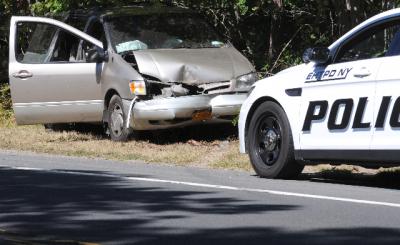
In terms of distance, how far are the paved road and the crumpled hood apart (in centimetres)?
345

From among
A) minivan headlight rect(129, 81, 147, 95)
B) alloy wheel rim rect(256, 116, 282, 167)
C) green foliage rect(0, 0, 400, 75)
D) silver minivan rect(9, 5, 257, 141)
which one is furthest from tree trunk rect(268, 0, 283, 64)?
alloy wheel rim rect(256, 116, 282, 167)

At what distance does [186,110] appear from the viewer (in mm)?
14203

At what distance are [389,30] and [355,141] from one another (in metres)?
1.15

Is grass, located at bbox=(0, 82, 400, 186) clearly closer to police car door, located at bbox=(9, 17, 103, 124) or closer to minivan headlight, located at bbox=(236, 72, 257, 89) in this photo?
police car door, located at bbox=(9, 17, 103, 124)

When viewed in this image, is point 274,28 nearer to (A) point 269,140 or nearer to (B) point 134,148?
(B) point 134,148

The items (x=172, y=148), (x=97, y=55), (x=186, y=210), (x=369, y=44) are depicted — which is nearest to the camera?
(x=186, y=210)

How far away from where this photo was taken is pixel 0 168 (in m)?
11.5

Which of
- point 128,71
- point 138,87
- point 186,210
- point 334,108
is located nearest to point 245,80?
point 138,87

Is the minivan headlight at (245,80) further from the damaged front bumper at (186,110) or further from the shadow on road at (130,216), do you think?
the shadow on road at (130,216)

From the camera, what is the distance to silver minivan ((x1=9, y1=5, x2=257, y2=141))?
Result: 14.4 meters

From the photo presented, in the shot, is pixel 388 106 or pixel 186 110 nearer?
pixel 388 106

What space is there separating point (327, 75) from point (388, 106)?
93 cm

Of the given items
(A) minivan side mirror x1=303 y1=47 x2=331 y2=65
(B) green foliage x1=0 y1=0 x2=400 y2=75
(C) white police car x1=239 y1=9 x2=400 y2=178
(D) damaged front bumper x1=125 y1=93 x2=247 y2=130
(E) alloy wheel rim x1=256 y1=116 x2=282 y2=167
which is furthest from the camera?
(B) green foliage x1=0 y1=0 x2=400 y2=75

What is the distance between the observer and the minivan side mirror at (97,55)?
49.4 feet
